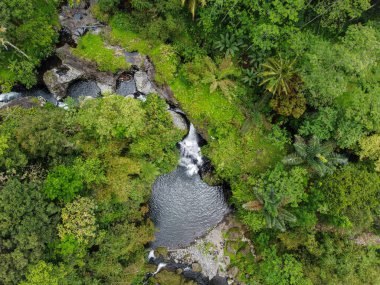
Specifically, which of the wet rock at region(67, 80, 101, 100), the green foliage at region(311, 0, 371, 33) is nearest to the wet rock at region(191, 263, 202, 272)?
the wet rock at region(67, 80, 101, 100)

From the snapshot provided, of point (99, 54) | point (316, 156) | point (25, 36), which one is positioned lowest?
point (99, 54)

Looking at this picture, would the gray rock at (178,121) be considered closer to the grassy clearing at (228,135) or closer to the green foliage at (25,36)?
the grassy clearing at (228,135)

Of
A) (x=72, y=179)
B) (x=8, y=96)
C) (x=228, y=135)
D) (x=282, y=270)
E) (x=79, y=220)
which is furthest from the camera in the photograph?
(x=228, y=135)

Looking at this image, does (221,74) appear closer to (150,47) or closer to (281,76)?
(281,76)

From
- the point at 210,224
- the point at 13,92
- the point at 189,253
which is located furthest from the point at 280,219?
the point at 13,92

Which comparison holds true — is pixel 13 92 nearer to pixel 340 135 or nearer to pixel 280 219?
pixel 280 219

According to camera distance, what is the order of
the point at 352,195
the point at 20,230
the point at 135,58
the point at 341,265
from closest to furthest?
the point at 20,230, the point at 352,195, the point at 341,265, the point at 135,58

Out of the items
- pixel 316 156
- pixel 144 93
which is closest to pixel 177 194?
pixel 144 93
